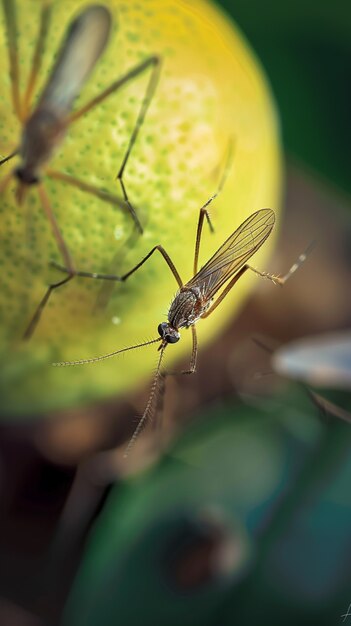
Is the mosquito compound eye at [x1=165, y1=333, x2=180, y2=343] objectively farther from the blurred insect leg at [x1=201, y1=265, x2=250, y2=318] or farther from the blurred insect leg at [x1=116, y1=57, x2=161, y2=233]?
the blurred insect leg at [x1=116, y1=57, x2=161, y2=233]

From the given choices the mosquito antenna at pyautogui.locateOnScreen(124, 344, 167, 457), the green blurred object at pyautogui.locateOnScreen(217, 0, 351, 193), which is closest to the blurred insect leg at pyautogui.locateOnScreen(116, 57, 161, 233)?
the mosquito antenna at pyautogui.locateOnScreen(124, 344, 167, 457)

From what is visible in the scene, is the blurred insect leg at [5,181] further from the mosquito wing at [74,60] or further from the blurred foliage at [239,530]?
the blurred foliage at [239,530]

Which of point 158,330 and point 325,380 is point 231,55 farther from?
point 325,380

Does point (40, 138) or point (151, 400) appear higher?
point (40, 138)

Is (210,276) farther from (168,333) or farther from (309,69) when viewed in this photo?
(309,69)

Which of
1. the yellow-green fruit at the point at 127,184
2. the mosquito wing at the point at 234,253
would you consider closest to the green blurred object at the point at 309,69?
the yellow-green fruit at the point at 127,184

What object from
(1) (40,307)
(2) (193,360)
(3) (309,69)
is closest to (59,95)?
(1) (40,307)
